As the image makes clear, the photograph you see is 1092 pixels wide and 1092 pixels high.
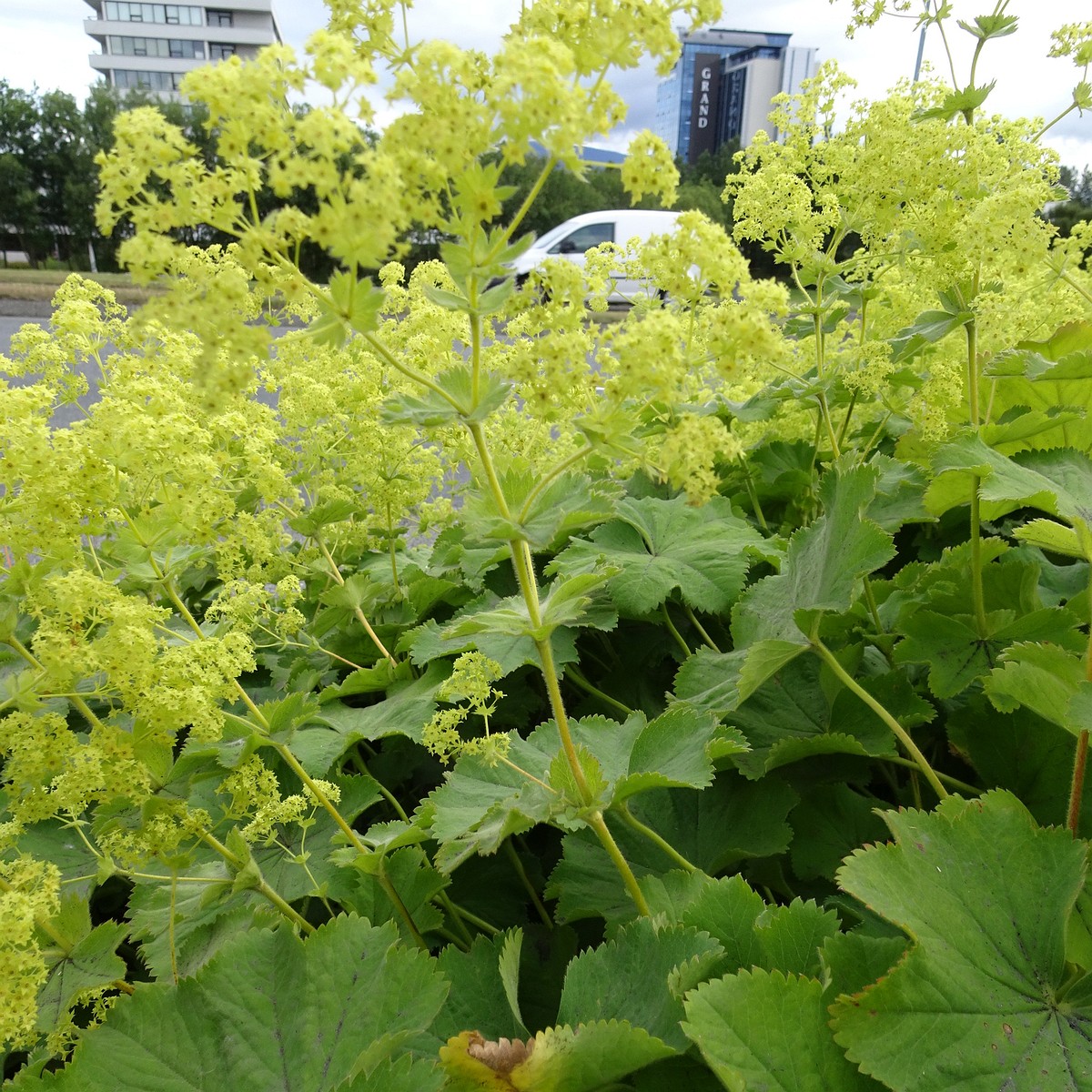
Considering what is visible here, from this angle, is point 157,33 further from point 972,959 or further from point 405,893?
point 972,959

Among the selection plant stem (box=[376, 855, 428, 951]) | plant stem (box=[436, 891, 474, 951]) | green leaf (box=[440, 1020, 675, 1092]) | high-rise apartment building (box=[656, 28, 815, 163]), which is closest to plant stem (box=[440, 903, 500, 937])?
plant stem (box=[436, 891, 474, 951])

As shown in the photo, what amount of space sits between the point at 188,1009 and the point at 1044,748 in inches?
55.2

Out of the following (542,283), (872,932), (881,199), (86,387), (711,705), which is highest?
(881,199)

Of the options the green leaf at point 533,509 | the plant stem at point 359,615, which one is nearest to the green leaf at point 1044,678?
the green leaf at point 533,509

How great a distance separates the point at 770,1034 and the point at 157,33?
79833mm

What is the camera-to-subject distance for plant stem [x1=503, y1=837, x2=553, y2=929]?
4.94 feet

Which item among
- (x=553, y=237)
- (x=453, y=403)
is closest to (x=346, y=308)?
(x=453, y=403)

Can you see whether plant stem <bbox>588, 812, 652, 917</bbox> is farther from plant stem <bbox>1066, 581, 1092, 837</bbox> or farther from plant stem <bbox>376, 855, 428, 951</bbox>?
plant stem <bbox>1066, 581, 1092, 837</bbox>

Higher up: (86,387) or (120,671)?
(86,387)

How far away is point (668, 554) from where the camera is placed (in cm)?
194

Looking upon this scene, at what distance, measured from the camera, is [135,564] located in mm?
1586

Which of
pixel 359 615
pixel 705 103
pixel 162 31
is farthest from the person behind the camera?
pixel 162 31

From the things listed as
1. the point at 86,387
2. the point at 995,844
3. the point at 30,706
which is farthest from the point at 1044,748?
the point at 86,387

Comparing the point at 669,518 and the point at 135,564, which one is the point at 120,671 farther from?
the point at 669,518
